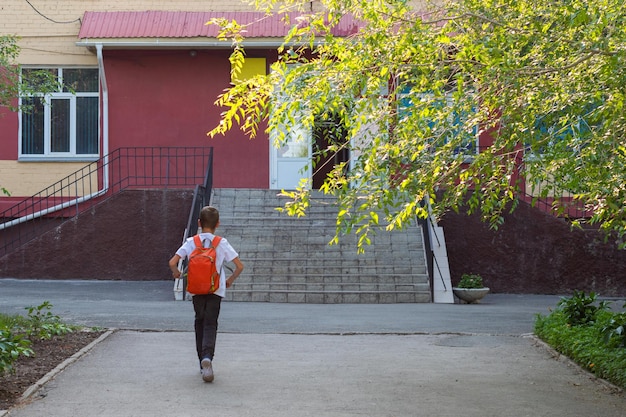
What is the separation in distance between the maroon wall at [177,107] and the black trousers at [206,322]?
42.3 feet

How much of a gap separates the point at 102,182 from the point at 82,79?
2.44 metres

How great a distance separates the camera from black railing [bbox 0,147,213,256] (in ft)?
65.8

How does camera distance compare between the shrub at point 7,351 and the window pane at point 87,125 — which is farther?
the window pane at point 87,125

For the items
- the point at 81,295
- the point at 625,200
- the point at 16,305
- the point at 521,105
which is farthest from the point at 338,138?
the point at 81,295

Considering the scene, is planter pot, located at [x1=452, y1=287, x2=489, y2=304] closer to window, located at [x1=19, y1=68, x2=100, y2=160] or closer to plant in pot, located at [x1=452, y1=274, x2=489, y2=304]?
plant in pot, located at [x1=452, y1=274, x2=489, y2=304]

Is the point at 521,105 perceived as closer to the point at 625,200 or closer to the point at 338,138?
the point at 625,200

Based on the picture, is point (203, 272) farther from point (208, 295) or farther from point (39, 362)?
point (39, 362)

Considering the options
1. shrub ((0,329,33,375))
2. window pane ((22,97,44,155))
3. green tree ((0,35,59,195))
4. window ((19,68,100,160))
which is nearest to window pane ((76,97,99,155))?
window ((19,68,100,160))

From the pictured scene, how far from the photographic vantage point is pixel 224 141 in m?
20.7

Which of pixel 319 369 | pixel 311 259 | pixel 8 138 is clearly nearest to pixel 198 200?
pixel 311 259

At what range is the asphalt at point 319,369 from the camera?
693 cm

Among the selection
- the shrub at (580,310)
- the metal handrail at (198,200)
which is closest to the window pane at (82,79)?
the metal handrail at (198,200)

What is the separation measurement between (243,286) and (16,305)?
12.0 feet

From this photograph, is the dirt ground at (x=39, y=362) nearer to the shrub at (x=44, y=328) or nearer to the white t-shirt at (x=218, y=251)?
the shrub at (x=44, y=328)
